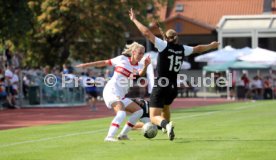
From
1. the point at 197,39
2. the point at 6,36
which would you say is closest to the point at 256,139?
the point at 6,36

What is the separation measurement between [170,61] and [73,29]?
28.7 meters

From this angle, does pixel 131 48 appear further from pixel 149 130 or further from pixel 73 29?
pixel 73 29

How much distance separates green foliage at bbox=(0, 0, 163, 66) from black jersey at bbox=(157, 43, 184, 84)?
23.4 m

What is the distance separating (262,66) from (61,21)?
1205 centimetres

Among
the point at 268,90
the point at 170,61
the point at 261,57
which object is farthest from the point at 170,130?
the point at 268,90

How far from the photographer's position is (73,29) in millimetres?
42062

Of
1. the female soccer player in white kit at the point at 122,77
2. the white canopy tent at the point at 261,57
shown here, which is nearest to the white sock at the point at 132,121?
the female soccer player in white kit at the point at 122,77

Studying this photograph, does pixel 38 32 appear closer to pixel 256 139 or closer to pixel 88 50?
pixel 88 50

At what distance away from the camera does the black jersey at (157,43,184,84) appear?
13805mm

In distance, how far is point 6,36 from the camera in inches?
1416

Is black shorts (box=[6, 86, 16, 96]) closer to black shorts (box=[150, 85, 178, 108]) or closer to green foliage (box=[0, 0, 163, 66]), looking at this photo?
green foliage (box=[0, 0, 163, 66])

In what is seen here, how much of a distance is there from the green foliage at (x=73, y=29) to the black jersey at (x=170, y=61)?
23423 millimetres

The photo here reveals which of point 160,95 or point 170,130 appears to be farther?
point 160,95

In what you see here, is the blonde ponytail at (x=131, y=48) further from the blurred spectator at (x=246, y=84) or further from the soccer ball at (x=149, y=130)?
the blurred spectator at (x=246, y=84)
